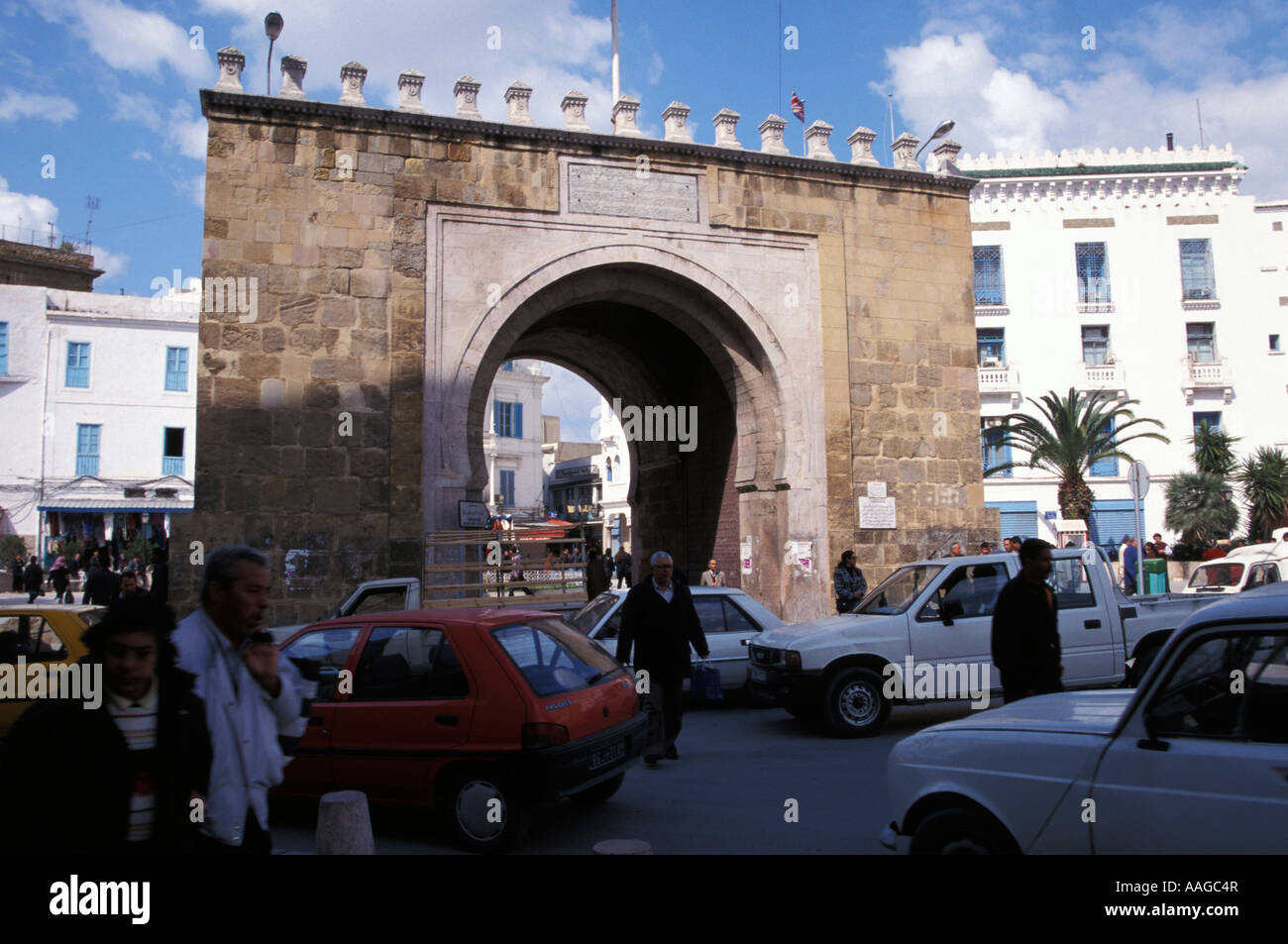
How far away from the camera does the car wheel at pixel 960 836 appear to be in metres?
3.46

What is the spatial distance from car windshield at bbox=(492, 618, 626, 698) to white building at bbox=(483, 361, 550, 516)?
4277cm

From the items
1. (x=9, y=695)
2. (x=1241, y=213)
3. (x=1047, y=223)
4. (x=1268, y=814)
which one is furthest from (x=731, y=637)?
(x=1241, y=213)

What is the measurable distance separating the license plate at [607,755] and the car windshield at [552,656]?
40 centimetres

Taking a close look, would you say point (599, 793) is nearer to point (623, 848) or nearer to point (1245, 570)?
point (623, 848)

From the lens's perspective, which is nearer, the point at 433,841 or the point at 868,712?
the point at 433,841

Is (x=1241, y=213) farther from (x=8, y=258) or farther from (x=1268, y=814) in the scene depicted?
(x=8, y=258)

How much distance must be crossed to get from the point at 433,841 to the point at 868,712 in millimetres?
4381

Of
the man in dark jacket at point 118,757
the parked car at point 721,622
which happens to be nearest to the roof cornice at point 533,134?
the parked car at point 721,622

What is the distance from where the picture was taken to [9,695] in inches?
273

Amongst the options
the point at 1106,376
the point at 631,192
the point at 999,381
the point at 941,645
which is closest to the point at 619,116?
the point at 631,192

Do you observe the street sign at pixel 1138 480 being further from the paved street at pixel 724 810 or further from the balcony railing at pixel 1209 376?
the balcony railing at pixel 1209 376

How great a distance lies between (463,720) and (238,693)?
2.56 metres

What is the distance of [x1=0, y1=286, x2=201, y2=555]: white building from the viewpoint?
30266 mm

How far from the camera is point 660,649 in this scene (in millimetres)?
7410
